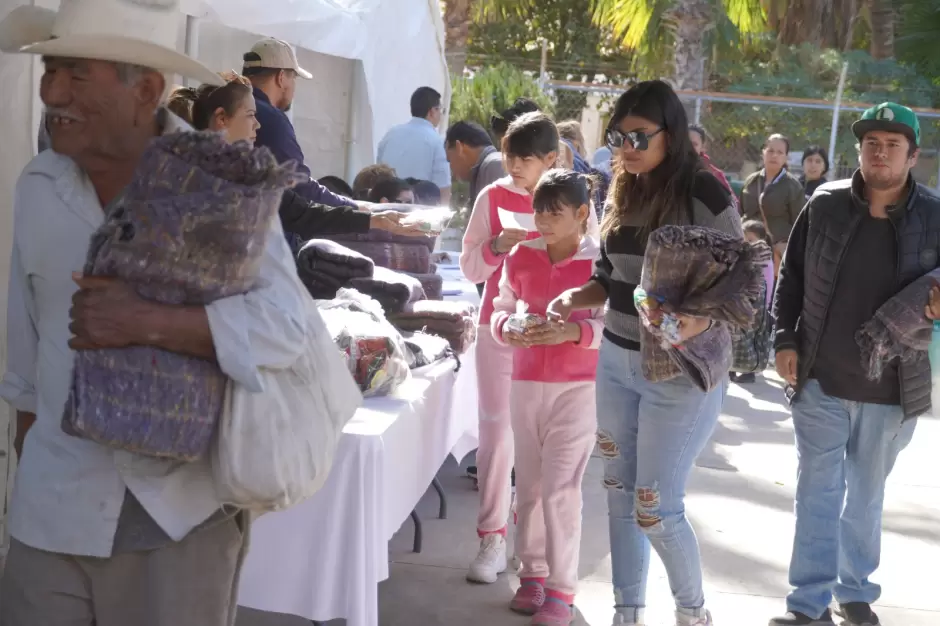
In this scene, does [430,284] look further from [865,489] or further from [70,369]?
[70,369]

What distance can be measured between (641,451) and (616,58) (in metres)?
25.9

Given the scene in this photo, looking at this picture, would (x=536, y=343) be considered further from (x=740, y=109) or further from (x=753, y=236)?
(x=740, y=109)

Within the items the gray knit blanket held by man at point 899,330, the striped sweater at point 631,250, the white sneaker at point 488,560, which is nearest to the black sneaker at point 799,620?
the gray knit blanket held by man at point 899,330

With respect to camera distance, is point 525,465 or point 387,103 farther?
point 387,103

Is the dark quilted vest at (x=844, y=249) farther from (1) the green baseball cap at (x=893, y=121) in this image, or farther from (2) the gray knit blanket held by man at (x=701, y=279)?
(2) the gray knit blanket held by man at (x=701, y=279)

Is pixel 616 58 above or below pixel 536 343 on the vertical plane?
above

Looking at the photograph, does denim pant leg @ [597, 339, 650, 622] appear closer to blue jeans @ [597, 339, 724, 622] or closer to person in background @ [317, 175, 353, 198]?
blue jeans @ [597, 339, 724, 622]

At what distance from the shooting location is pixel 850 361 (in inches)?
178

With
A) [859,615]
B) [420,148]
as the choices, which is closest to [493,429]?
[859,615]

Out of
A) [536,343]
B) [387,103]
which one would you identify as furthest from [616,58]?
[536,343]

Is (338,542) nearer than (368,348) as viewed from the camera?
Yes

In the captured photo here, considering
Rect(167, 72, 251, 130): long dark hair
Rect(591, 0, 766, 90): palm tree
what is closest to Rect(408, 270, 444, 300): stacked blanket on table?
Rect(167, 72, 251, 130): long dark hair

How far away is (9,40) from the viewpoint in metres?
2.53

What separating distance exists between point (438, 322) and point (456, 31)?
46.0 feet
